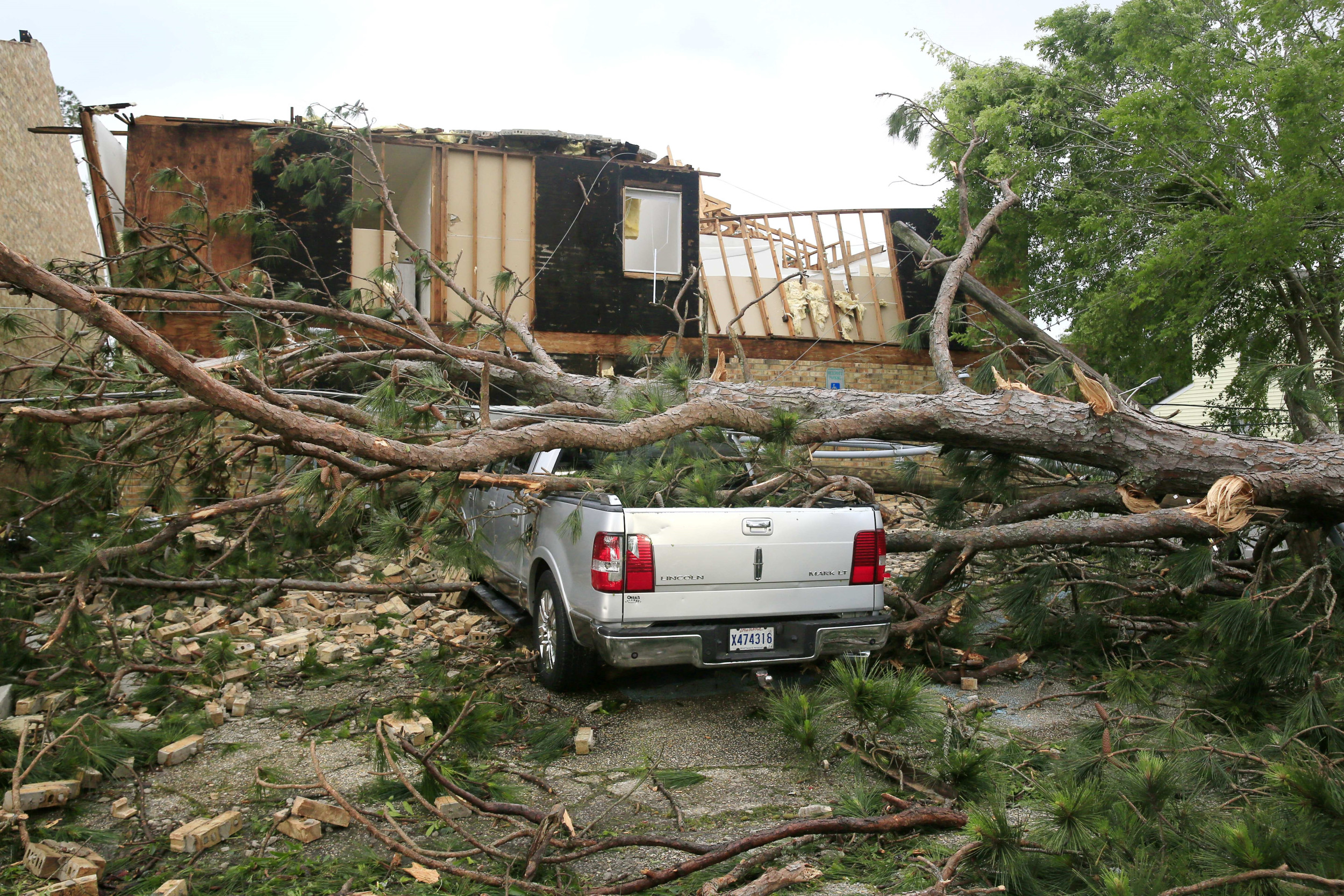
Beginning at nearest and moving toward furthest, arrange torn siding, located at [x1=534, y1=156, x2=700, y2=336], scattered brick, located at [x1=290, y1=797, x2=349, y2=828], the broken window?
scattered brick, located at [x1=290, y1=797, x2=349, y2=828]
torn siding, located at [x1=534, y1=156, x2=700, y2=336]
the broken window

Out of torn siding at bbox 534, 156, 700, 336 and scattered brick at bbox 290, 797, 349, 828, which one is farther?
torn siding at bbox 534, 156, 700, 336

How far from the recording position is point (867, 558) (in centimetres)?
522

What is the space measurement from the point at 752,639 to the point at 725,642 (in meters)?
0.16

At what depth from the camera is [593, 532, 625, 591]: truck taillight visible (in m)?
4.70

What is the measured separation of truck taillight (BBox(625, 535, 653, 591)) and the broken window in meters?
11.0

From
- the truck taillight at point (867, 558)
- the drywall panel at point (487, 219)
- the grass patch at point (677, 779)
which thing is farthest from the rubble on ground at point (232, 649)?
the drywall panel at point (487, 219)

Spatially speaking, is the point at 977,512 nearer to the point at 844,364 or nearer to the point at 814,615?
the point at 814,615

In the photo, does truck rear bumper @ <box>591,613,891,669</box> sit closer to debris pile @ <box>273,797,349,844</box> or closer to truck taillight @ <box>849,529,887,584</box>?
truck taillight @ <box>849,529,887,584</box>

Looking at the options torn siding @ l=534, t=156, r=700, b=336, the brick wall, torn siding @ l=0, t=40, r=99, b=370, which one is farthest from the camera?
the brick wall

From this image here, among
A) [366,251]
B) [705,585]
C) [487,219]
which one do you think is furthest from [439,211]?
[705,585]

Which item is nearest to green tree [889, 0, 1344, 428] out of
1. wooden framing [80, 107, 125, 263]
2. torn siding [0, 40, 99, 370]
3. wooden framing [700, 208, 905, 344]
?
wooden framing [700, 208, 905, 344]

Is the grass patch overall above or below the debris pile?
below

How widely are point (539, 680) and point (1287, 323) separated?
12.5m

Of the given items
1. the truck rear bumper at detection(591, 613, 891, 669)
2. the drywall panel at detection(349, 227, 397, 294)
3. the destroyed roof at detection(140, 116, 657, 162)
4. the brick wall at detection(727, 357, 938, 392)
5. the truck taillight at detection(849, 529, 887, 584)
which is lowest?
the truck rear bumper at detection(591, 613, 891, 669)
